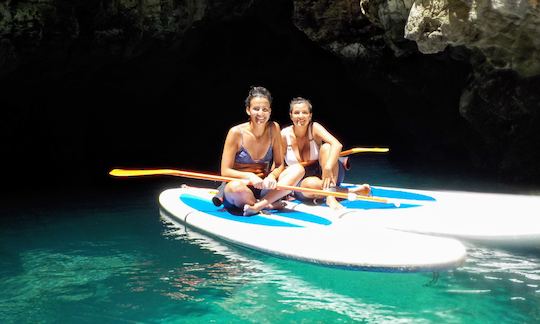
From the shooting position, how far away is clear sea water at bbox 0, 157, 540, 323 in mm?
3699

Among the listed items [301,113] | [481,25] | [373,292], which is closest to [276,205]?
[301,113]

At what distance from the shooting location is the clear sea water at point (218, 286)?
3699 millimetres

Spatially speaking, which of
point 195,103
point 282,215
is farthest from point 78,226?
Answer: point 195,103

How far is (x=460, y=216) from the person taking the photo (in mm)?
5441

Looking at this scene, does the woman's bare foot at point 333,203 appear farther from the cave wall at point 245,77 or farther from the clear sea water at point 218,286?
the cave wall at point 245,77

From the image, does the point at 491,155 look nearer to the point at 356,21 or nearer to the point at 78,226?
the point at 356,21

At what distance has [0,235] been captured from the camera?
6.02 m

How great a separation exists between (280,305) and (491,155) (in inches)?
285

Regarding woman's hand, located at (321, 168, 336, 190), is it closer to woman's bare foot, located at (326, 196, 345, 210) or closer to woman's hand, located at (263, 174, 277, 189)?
woman's bare foot, located at (326, 196, 345, 210)

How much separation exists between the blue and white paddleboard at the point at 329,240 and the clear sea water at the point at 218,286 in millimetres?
136

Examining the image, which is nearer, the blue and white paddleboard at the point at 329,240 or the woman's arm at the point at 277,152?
the blue and white paddleboard at the point at 329,240

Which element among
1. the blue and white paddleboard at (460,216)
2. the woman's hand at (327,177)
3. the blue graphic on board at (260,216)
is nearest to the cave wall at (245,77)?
the blue and white paddleboard at (460,216)

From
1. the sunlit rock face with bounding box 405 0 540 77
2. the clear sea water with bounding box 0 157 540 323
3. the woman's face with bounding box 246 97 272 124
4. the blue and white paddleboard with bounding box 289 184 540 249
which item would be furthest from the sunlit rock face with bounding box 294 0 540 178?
the woman's face with bounding box 246 97 272 124

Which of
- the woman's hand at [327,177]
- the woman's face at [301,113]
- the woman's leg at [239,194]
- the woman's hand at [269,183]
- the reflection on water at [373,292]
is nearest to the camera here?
the reflection on water at [373,292]
